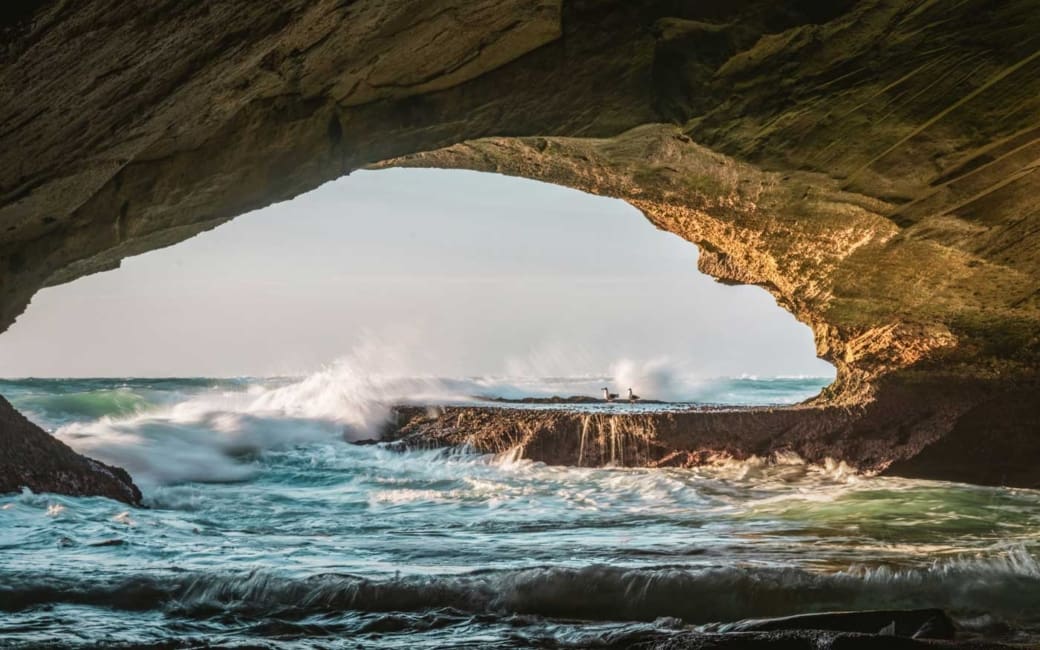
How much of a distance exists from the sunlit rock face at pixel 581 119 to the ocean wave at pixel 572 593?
209 cm

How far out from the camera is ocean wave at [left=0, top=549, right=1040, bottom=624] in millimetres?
4195

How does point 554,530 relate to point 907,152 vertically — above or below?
below

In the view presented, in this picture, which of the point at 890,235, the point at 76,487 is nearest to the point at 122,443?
the point at 76,487

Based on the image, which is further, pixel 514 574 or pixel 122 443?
pixel 122 443

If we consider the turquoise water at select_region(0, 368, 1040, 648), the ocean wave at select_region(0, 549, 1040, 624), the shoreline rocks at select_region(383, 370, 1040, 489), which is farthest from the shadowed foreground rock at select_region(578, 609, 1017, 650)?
the shoreline rocks at select_region(383, 370, 1040, 489)

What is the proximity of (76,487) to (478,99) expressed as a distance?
14.9ft

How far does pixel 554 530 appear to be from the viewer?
640cm

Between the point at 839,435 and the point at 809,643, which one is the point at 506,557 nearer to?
the point at 809,643

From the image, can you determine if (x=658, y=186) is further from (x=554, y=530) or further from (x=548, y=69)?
(x=554, y=530)

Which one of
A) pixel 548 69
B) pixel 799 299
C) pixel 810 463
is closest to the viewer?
pixel 548 69

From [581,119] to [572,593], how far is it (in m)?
2.99

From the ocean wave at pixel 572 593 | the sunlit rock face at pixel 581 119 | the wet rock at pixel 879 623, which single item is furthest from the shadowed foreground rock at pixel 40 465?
the wet rock at pixel 879 623

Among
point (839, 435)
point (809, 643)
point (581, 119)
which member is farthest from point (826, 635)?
point (839, 435)

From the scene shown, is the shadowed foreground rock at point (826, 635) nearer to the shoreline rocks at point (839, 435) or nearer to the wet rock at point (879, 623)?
the wet rock at point (879, 623)
